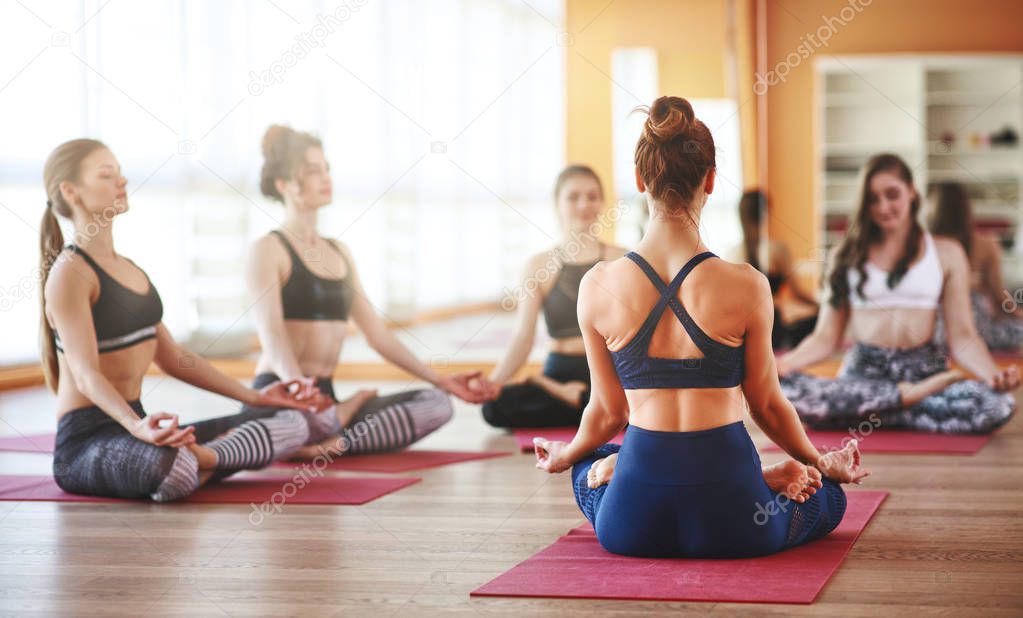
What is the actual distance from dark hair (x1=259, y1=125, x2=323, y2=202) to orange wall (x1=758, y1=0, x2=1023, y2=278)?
5.61m

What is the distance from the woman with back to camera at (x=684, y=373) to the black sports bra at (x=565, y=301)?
1865mm

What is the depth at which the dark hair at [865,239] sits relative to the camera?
3838 mm

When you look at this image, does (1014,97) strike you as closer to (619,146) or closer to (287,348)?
(619,146)

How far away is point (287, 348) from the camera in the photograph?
11.1 feet

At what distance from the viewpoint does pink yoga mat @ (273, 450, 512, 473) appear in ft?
11.2

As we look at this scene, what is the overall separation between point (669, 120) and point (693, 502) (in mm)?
654

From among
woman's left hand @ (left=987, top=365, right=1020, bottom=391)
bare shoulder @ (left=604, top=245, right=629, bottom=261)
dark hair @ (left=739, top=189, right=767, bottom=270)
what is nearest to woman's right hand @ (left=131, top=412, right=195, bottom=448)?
bare shoulder @ (left=604, top=245, right=629, bottom=261)

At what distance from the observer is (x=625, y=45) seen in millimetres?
6562

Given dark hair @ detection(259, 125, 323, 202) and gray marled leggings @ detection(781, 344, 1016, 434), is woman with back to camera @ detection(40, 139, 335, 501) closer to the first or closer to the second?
dark hair @ detection(259, 125, 323, 202)

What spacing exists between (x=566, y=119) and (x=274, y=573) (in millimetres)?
4573

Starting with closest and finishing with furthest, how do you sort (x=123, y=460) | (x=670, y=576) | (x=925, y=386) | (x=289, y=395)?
(x=670, y=576)
(x=123, y=460)
(x=289, y=395)
(x=925, y=386)

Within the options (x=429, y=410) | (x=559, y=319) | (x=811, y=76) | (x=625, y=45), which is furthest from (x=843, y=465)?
(x=811, y=76)

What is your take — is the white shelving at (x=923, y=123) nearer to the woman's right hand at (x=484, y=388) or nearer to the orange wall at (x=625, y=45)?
the orange wall at (x=625, y=45)

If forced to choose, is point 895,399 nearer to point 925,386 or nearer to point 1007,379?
point 925,386
